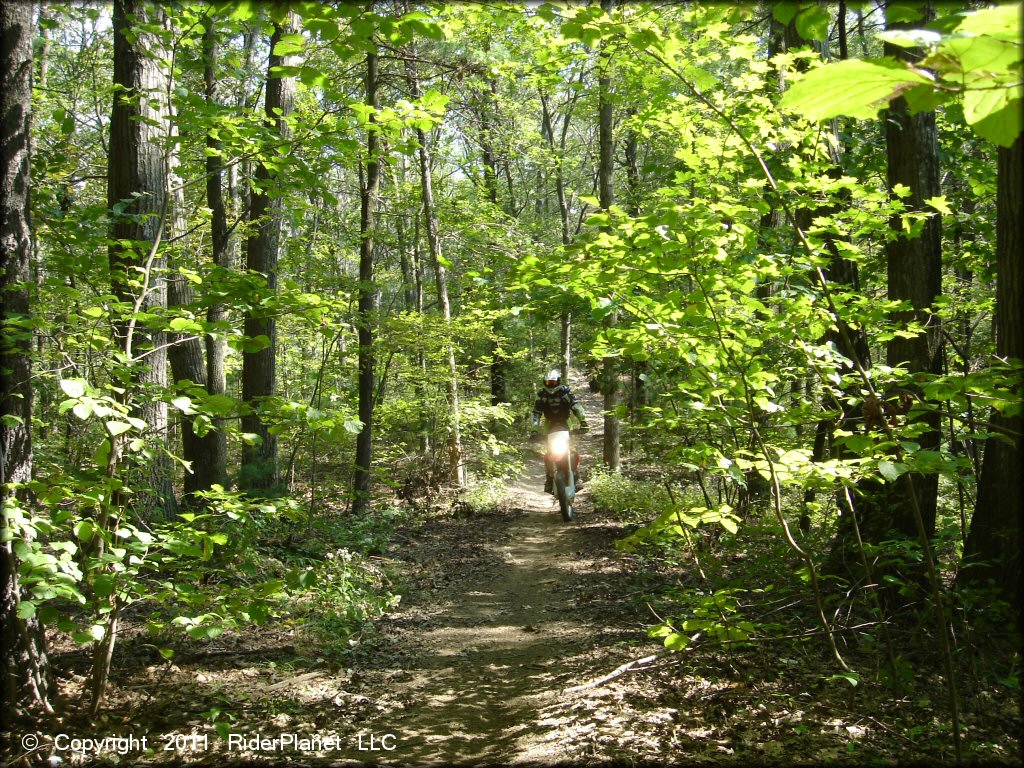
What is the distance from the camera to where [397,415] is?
429 inches

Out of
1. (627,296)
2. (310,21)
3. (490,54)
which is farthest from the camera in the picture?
(490,54)

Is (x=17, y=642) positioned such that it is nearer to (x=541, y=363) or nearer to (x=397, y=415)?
(x=397, y=415)

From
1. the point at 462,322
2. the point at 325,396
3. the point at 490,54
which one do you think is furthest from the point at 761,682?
the point at 490,54

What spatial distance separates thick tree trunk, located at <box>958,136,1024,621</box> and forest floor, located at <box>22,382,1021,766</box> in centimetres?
92

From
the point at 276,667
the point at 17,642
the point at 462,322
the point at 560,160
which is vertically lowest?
the point at 276,667

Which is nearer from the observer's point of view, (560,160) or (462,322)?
(462,322)

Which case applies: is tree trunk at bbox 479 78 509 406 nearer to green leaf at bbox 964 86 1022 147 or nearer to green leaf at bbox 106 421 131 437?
green leaf at bbox 106 421 131 437

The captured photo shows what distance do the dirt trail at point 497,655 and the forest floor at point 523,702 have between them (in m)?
0.02

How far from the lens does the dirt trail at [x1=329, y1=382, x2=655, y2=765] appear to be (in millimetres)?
3549

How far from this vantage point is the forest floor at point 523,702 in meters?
3.04

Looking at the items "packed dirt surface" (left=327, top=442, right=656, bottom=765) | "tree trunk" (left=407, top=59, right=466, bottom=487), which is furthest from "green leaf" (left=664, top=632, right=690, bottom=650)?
"tree trunk" (left=407, top=59, right=466, bottom=487)

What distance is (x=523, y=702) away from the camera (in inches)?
159

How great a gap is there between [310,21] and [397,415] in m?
8.86

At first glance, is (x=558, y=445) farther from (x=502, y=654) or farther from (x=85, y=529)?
(x=85, y=529)
